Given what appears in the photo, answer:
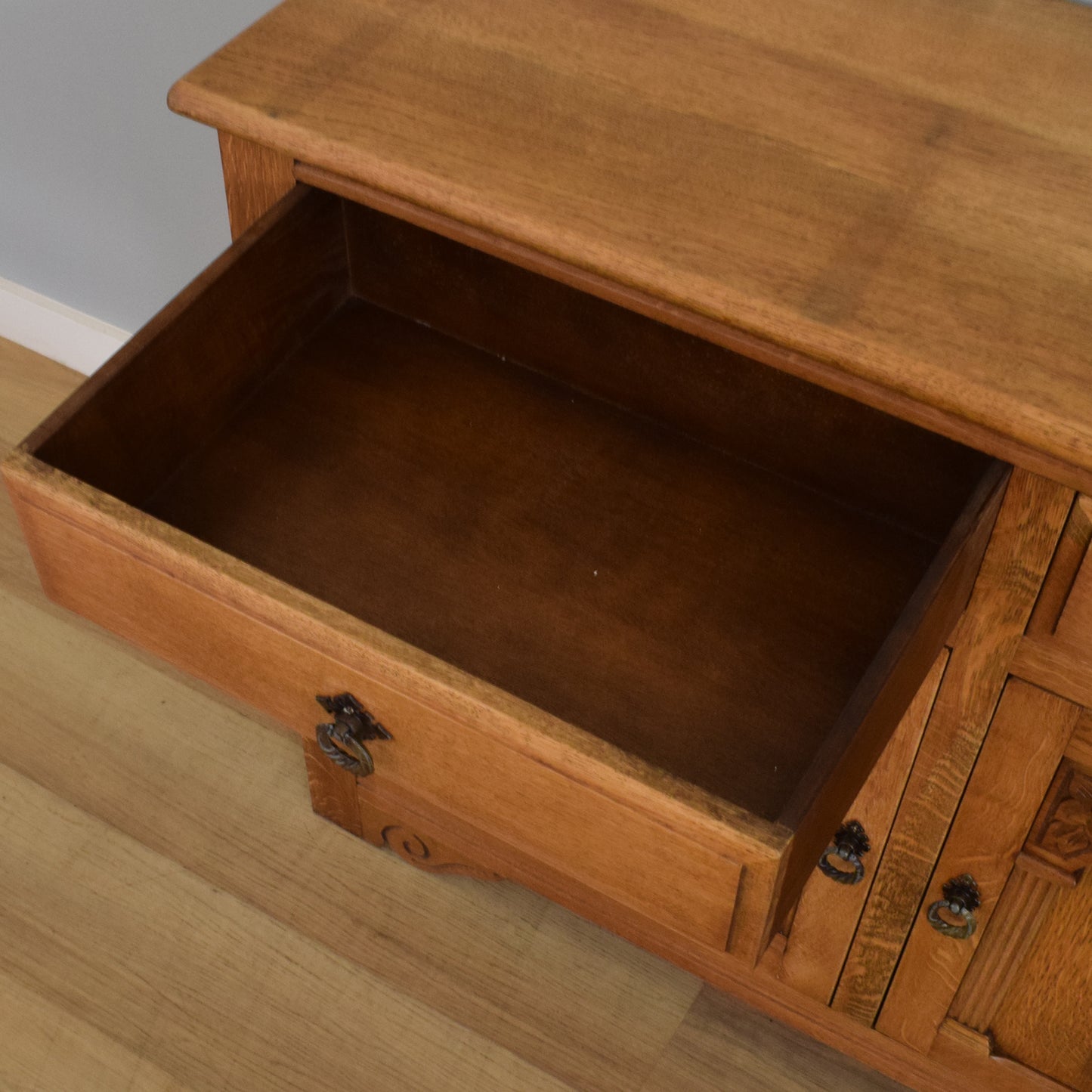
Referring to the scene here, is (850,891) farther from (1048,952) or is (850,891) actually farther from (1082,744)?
(1082,744)

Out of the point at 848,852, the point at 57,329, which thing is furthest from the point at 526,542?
the point at 57,329

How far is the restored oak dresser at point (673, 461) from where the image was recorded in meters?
0.68

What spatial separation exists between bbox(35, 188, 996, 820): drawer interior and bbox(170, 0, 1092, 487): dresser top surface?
152 mm

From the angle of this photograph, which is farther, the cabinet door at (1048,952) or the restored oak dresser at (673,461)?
the cabinet door at (1048,952)

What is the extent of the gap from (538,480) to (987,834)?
377 mm

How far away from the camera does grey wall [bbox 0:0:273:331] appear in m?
1.31

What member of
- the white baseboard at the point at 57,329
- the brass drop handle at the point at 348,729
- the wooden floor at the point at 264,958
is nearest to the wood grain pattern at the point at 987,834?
the wooden floor at the point at 264,958

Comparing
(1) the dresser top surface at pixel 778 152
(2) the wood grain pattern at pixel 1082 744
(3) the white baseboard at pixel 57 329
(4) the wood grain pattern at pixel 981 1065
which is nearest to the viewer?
(1) the dresser top surface at pixel 778 152

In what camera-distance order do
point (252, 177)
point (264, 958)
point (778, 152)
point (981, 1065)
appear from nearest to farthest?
1. point (778, 152)
2. point (252, 177)
3. point (981, 1065)
4. point (264, 958)

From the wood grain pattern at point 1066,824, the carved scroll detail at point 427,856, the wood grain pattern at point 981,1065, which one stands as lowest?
the carved scroll detail at point 427,856

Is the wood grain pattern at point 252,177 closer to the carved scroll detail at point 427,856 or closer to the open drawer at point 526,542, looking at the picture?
the open drawer at point 526,542

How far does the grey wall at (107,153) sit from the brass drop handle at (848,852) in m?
0.84

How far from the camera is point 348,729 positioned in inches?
30.1

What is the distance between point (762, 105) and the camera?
2.50 feet
